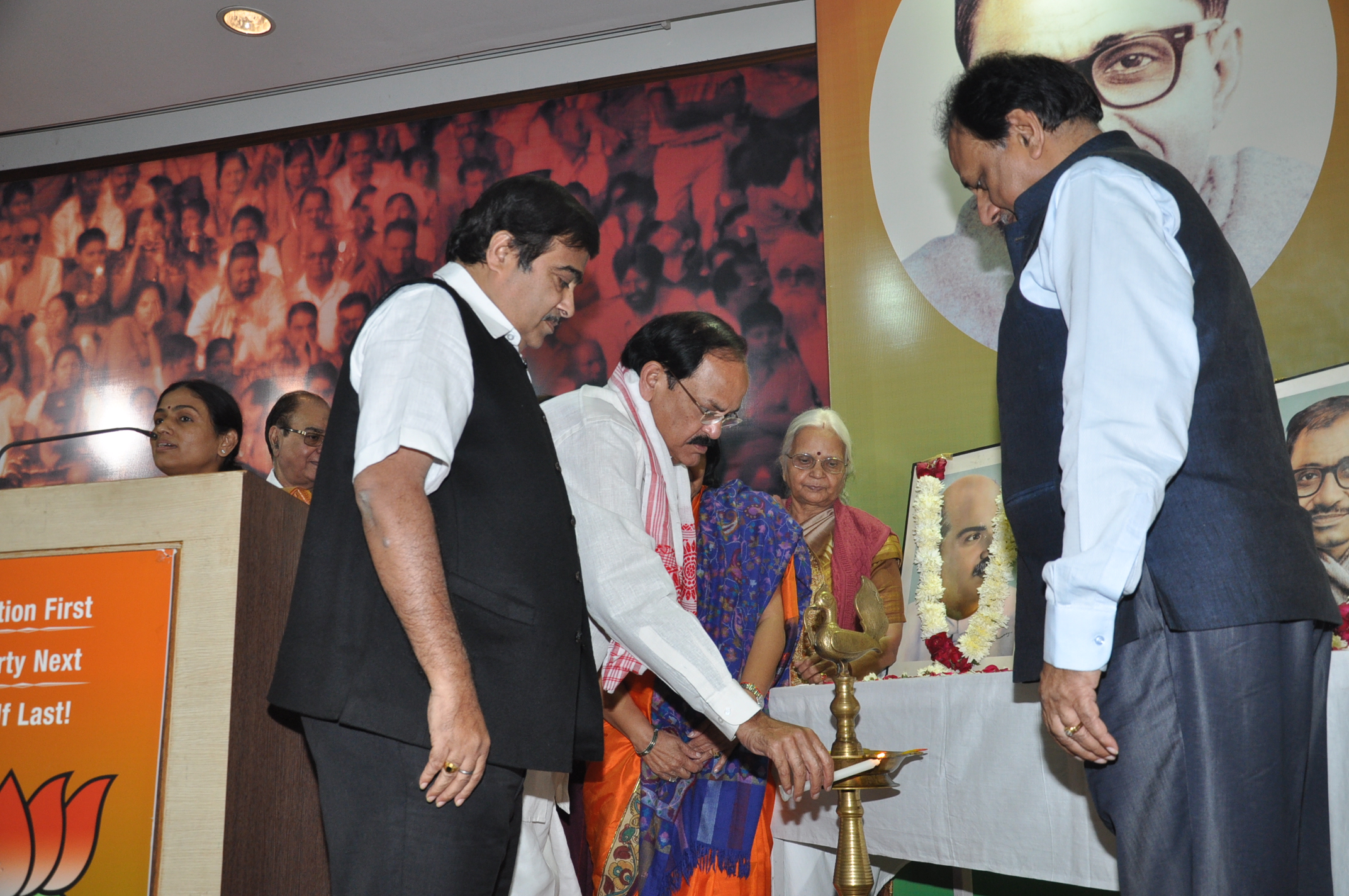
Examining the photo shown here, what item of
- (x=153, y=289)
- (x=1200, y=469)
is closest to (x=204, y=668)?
(x=1200, y=469)

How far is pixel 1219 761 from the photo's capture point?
4.09ft

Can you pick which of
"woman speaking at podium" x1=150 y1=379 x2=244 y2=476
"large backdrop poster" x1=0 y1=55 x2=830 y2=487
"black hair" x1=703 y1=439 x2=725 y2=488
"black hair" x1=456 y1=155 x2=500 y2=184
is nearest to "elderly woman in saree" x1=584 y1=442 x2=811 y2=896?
"black hair" x1=703 y1=439 x2=725 y2=488

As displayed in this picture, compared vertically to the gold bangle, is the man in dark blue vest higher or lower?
higher

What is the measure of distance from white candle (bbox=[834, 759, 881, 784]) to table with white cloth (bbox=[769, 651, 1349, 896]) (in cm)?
29

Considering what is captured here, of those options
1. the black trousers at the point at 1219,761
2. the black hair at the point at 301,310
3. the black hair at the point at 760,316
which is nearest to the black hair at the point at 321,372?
the black hair at the point at 301,310

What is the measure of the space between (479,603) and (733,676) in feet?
2.91

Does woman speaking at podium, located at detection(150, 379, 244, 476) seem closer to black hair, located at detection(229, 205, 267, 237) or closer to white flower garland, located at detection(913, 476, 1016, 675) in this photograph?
black hair, located at detection(229, 205, 267, 237)

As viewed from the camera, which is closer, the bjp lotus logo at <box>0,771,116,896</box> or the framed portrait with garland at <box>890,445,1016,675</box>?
the bjp lotus logo at <box>0,771,116,896</box>

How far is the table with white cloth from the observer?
180cm

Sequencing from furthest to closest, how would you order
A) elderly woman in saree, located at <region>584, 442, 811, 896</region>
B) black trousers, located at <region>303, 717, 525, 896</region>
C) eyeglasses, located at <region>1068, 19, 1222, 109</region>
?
eyeglasses, located at <region>1068, 19, 1222, 109</region>
elderly woman in saree, located at <region>584, 442, 811, 896</region>
black trousers, located at <region>303, 717, 525, 896</region>

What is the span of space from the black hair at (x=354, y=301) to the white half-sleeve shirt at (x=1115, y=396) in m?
3.93

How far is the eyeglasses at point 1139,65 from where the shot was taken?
11.2 ft

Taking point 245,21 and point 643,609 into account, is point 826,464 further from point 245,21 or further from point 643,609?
point 245,21

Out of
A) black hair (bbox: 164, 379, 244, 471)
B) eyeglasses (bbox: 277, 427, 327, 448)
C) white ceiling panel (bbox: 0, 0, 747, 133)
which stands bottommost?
eyeglasses (bbox: 277, 427, 327, 448)
